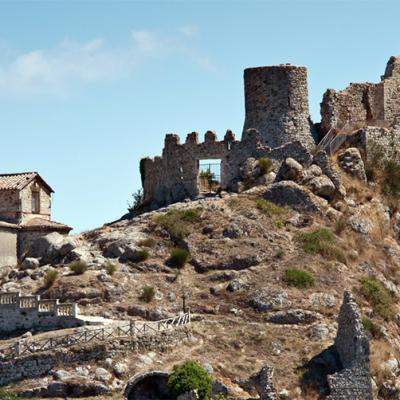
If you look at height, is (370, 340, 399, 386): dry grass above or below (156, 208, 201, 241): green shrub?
below

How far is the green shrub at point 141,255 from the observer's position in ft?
219

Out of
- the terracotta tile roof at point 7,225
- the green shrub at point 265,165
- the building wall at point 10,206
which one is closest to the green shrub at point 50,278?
the terracotta tile roof at point 7,225

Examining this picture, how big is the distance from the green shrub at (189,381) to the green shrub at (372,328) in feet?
26.8

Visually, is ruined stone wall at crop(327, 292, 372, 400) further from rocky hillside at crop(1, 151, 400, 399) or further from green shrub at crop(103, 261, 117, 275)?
green shrub at crop(103, 261, 117, 275)

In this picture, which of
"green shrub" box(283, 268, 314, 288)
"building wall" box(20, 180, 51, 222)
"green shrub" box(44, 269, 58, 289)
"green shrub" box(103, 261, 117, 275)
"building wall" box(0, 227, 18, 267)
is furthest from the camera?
"building wall" box(20, 180, 51, 222)

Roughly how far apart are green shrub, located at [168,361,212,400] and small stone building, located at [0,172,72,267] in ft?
46.8

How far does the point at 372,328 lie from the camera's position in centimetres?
6341

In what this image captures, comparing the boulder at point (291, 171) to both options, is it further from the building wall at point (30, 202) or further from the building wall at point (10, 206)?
the building wall at point (10, 206)

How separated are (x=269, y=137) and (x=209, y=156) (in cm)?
311

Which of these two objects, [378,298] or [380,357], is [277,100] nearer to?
[378,298]

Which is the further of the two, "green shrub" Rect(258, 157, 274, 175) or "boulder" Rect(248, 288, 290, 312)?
"green shrub" Rect(258, 157, 274, 175)

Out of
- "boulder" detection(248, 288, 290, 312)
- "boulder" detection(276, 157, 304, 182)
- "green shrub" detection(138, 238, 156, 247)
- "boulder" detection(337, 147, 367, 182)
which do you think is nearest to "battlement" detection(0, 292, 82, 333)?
"green shrub" detection(138, 238, 156, 247)

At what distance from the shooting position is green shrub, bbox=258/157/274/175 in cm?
7275

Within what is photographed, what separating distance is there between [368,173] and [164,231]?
1107cm
